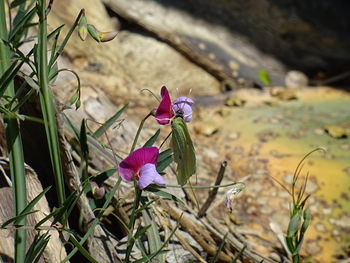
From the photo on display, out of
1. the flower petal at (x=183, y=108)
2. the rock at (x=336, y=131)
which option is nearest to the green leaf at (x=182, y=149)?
the flower petal at (x=183, y=108)

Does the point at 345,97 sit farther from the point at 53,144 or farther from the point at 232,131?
the point at 53,144

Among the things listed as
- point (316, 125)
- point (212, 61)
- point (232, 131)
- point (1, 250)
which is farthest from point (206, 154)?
point (1, 250)

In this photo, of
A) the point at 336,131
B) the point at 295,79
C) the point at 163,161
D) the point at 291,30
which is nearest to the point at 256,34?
the point at 291,30

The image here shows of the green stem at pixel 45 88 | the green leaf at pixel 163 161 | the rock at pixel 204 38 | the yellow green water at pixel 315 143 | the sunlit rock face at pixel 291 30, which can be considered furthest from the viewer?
the sunlit rock face at pixel 291 30

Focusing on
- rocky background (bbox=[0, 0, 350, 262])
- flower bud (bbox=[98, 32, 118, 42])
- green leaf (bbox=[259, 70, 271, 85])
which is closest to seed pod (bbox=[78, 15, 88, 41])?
flower bud (bbox=[98, 32, 118, 42])

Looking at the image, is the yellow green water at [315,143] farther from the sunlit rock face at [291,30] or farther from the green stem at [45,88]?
the green stem at [45,88]

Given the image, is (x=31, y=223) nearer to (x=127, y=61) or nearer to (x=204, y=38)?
(x=127, y=61)

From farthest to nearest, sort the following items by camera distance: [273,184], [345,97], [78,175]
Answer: [345,97]
[273,184]
[78,175]
